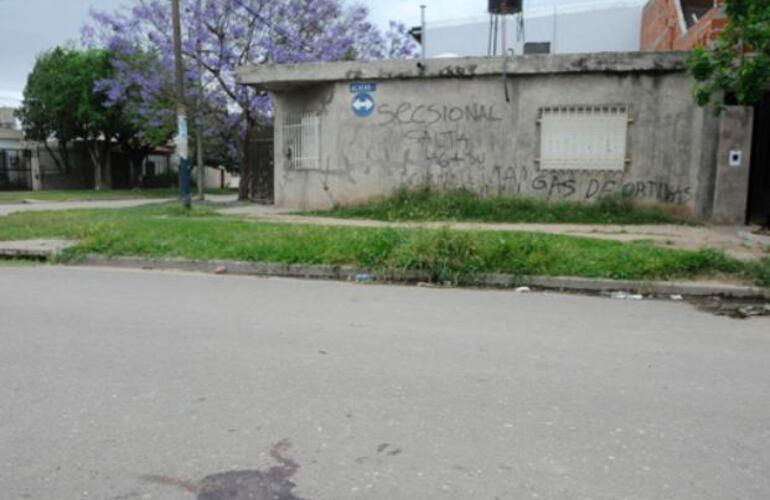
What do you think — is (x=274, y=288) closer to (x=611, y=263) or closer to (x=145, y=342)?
(x=145, y=342)

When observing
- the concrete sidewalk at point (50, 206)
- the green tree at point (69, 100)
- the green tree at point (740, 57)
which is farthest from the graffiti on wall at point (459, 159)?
the green tree at point (69, 100)

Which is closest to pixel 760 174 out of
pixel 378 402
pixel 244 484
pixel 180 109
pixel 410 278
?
pixel 410 278

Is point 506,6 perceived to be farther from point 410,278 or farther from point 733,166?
point 410,278

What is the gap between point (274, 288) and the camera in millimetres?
8016

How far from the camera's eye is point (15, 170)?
36.8m

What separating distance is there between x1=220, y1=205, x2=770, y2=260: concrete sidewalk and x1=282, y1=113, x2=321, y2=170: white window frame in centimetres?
233

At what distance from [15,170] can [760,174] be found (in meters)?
37.0

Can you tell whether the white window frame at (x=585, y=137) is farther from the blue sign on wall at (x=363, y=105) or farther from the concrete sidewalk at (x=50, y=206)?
the concrete sidewalk at (x=50, y=206)

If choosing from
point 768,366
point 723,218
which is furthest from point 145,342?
point 723,218

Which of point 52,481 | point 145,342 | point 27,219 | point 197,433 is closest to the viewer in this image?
point 52,481

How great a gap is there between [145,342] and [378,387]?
2190mm

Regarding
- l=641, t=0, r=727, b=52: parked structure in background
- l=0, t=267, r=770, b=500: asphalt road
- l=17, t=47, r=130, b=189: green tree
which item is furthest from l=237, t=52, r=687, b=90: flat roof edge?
l=17, t=47, r=130, b=189: green tree

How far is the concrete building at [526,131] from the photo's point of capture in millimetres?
12734

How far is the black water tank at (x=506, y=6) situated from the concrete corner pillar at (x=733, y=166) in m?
8.63
